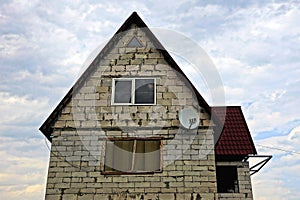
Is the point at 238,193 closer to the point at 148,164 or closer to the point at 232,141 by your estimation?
the point at 232,141

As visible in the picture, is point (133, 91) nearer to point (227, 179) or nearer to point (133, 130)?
point (133, 130)

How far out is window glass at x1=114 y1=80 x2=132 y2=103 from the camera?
1079 centimetres

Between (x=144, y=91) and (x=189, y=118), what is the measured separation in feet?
5.84

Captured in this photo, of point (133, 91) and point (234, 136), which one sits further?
point (234, 136)

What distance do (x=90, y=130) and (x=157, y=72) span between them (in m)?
2.98

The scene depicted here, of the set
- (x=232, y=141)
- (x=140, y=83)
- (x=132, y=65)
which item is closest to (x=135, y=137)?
(x=140, y=83)

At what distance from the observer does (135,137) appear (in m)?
10.3

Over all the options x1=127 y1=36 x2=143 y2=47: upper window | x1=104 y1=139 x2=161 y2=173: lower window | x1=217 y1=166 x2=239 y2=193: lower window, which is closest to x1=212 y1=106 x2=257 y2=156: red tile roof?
x1=217 y1=166 x2=239 y2=193: lower window

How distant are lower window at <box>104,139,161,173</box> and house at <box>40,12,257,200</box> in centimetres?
3

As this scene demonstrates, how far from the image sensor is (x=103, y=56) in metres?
11.4

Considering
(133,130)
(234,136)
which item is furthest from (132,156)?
(234,136)

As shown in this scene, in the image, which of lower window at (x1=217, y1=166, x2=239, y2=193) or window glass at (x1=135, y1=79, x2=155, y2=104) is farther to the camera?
lower window at (x1=217, y1=166, x2=239, y2=193)

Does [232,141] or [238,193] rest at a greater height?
[232,141]

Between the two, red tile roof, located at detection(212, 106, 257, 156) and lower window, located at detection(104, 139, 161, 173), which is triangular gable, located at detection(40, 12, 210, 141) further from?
red tile roof, located at detection(212, 106, 257, 156)
